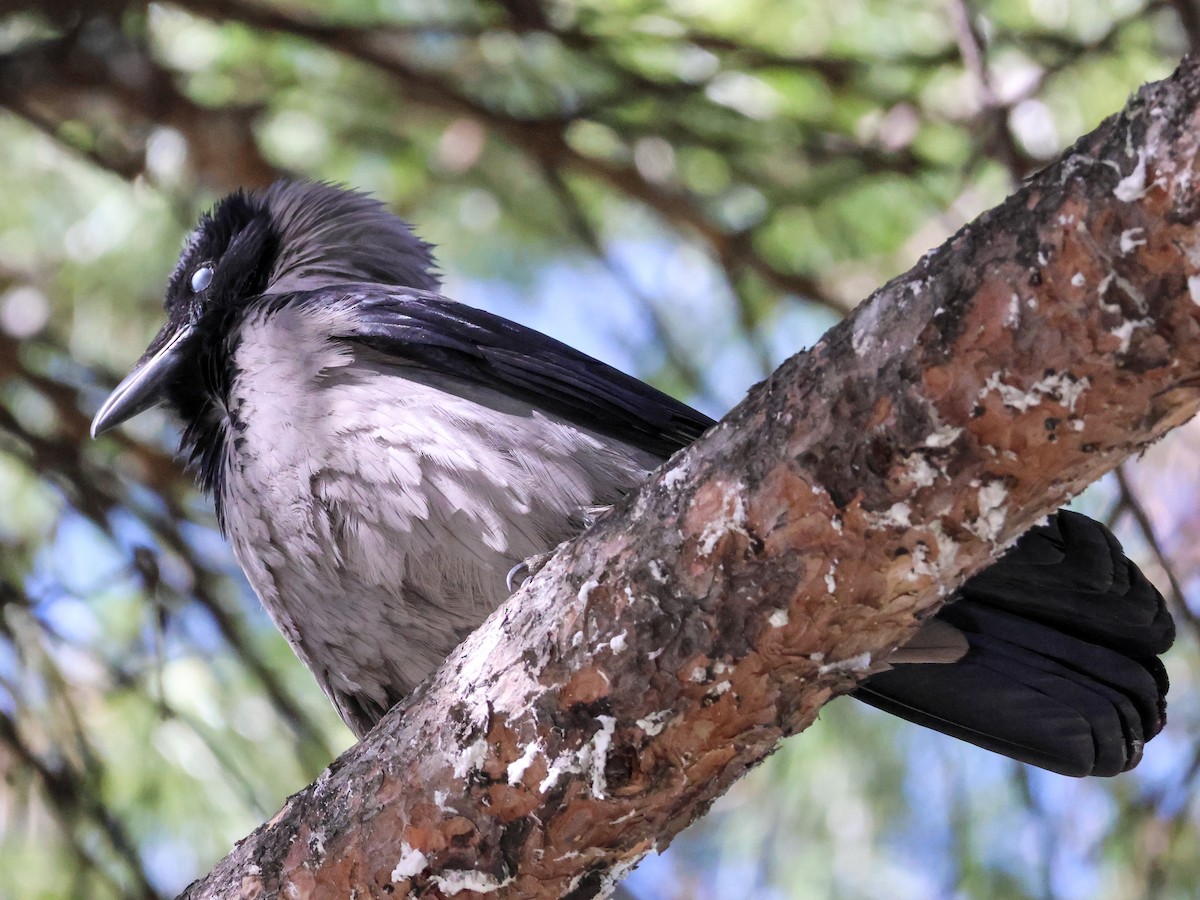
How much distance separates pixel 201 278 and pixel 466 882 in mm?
1751

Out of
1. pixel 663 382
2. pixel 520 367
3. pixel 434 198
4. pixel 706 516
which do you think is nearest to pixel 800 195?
pixel 663 382

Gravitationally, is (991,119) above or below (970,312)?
above

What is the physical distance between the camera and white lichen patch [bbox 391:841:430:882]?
1.83 meters

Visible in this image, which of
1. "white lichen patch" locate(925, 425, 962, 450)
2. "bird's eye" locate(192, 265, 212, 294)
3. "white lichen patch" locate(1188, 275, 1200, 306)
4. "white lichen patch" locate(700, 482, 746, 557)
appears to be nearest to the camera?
"white lichen patch" locate(1188, 275, 1200, 306)

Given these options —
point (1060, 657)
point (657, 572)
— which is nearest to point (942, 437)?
point (657, 572)

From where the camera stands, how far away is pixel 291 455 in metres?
2.39

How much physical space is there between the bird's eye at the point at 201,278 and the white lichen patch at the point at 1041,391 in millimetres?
2102

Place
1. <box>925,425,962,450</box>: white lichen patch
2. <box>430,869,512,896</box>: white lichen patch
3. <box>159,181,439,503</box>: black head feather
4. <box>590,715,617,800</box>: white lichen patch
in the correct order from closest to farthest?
<box>925,425,962,450</box>: white lichen patch → <box>590,715,617,800</box>: white lichen patch → <box>430,869,512,896</box>: white lichen patch → <box>159,181,439,503</box>: black head feather

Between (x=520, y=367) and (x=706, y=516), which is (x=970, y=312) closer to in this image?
(x=706, y=516)

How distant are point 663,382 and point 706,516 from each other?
2357mm

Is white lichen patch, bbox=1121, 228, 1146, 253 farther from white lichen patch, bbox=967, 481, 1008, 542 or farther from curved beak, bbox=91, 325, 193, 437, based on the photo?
curved beak, bbox=91, 325, 193, 437

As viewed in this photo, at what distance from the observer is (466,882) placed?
1817mm

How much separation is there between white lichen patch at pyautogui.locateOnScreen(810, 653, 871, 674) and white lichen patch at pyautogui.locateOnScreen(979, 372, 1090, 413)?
0.38 m

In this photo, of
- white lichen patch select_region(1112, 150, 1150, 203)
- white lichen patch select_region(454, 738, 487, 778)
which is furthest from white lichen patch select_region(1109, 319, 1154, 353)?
white lichen patch select_region(454, 738, 487, 778)
